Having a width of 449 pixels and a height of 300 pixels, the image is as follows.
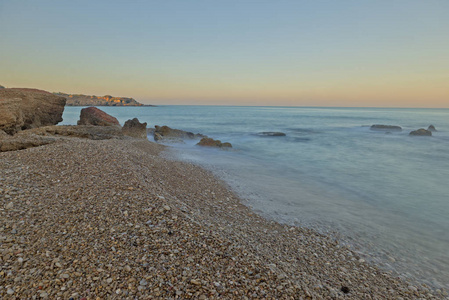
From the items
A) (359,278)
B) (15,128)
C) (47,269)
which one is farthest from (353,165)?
(15,128)

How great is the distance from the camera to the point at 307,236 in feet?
15.3

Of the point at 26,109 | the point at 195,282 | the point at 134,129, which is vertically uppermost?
the point at 26,109

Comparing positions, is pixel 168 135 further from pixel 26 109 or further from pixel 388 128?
pixel 388 128

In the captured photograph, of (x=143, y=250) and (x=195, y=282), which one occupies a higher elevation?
(x=143, y=250)

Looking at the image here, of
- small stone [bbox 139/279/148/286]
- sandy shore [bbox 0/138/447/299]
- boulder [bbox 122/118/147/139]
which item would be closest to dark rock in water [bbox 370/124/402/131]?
boulder [bbox 122/118/147/139]

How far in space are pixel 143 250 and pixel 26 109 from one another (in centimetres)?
1247

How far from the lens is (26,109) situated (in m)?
11.5

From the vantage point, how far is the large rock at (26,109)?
30.3 ft

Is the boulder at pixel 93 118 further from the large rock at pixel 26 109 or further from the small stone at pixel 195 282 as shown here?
the small stone at pixel 195 282

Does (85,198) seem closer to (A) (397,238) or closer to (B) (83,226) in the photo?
(B) (83,226)

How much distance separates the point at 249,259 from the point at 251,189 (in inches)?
172

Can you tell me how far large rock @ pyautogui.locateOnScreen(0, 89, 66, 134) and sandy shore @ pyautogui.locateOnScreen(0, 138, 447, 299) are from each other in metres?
5.50

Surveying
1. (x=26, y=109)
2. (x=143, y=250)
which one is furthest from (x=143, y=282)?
(x=26, y=109)

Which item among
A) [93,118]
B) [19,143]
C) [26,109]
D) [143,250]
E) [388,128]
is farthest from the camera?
[388,128]
